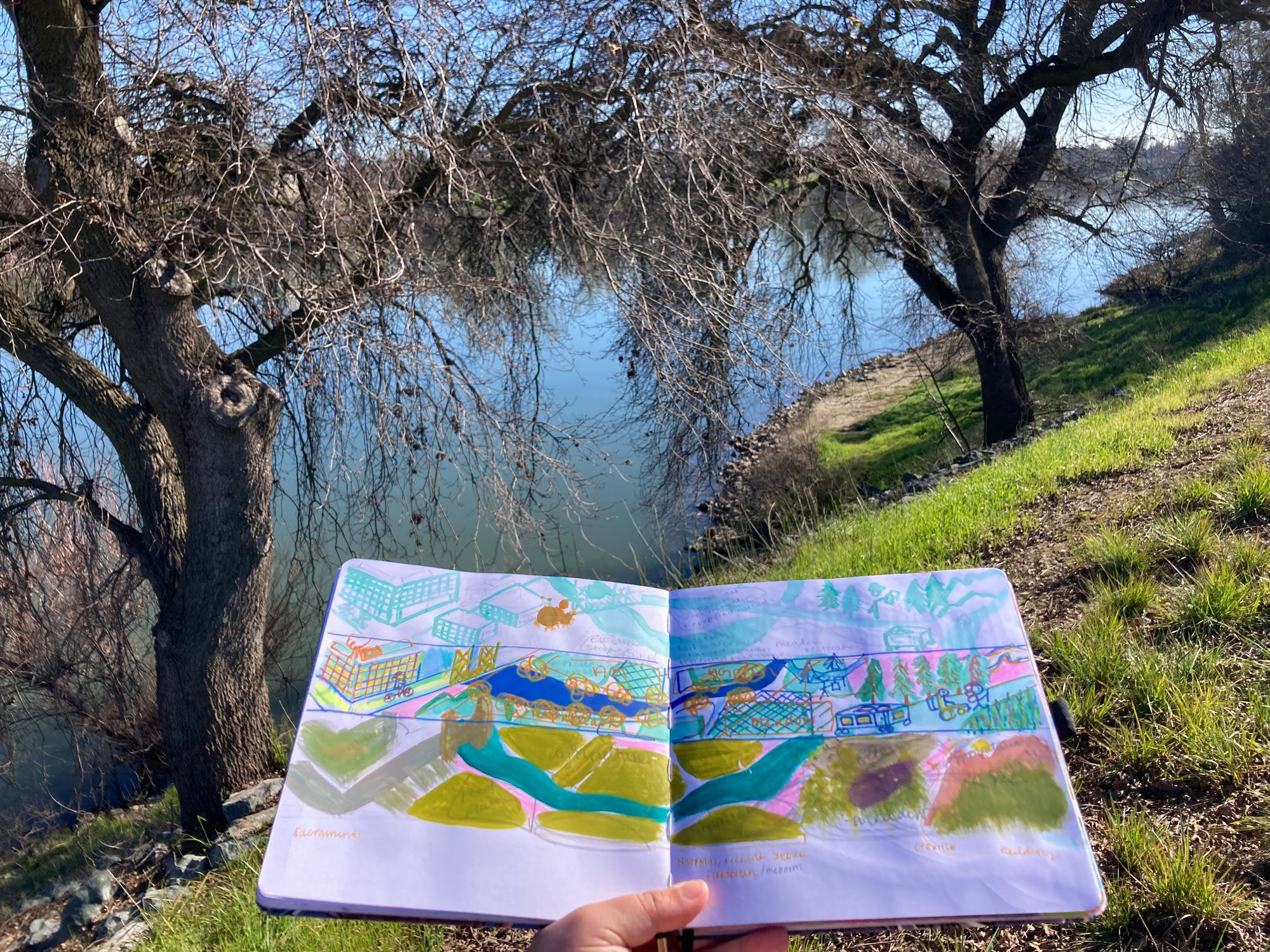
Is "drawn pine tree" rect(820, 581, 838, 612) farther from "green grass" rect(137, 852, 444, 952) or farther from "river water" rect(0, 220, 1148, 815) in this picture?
"river water" rect(0, 220, 1148, 815)

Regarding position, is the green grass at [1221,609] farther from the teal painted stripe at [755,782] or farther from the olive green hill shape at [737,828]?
the olive green hill shape at [737,828]

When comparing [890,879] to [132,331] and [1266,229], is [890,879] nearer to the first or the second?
[132,331]

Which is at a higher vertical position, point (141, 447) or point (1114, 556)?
point (141, 447)

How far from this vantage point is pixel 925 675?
1837mm

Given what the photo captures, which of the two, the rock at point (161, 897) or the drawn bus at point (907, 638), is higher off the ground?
the drawn bus at point (907, 638)

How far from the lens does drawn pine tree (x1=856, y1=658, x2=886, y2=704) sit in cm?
181

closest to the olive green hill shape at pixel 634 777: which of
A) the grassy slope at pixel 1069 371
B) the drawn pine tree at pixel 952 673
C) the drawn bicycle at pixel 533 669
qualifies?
the drawn bicycle at pixel 533 669

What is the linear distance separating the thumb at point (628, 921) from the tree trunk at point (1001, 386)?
10936mm

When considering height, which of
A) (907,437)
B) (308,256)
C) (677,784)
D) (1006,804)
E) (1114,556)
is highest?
(308,256)

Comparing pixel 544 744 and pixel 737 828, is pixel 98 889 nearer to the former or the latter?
pixel 544 744

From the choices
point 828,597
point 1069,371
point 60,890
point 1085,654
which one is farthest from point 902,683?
point 1069,371

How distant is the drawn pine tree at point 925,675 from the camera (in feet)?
5.96

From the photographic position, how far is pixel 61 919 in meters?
4.98

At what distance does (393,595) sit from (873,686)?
106 cm
